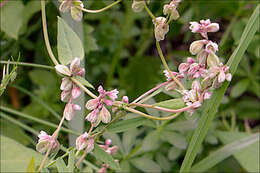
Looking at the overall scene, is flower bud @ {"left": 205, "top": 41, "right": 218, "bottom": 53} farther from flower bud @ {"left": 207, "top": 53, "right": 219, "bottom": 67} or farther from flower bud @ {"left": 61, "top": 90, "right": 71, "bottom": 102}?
flower bud @ {"left": 61, "top": 90, "right": 71, "bottom": 102}

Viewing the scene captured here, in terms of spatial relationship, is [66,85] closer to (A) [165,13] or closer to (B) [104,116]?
(B) [104,116]

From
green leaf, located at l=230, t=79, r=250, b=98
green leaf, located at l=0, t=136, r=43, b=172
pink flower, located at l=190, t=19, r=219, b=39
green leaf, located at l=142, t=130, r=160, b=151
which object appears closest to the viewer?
pink flower, located at l=190, t=19, r=219, b=39

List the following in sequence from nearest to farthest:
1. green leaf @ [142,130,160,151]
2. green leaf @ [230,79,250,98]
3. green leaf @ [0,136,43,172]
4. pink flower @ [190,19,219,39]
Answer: pink flower @ [190,19,219,39]
green leaf @ [0,136,43,172]
green leaf @ [142,130,160,151]
green leaf @ [230,79,250,98]

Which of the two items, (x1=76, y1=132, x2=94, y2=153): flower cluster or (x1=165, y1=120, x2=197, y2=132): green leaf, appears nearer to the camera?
(x1=76, y1=132, x2=94, y2=153): flower cluster

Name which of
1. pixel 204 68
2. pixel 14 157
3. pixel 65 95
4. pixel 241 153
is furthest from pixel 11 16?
pixel 241 153

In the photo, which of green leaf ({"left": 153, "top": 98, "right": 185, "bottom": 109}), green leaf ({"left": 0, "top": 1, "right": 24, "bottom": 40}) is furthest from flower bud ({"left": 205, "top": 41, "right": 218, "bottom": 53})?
green leaf ({"left": 0, "top": 1, "right": 24, "bottom": 40})

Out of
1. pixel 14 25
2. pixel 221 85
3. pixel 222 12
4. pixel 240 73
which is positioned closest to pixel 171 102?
pixel 221 85

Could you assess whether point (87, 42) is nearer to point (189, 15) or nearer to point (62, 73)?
point (189, 15)
